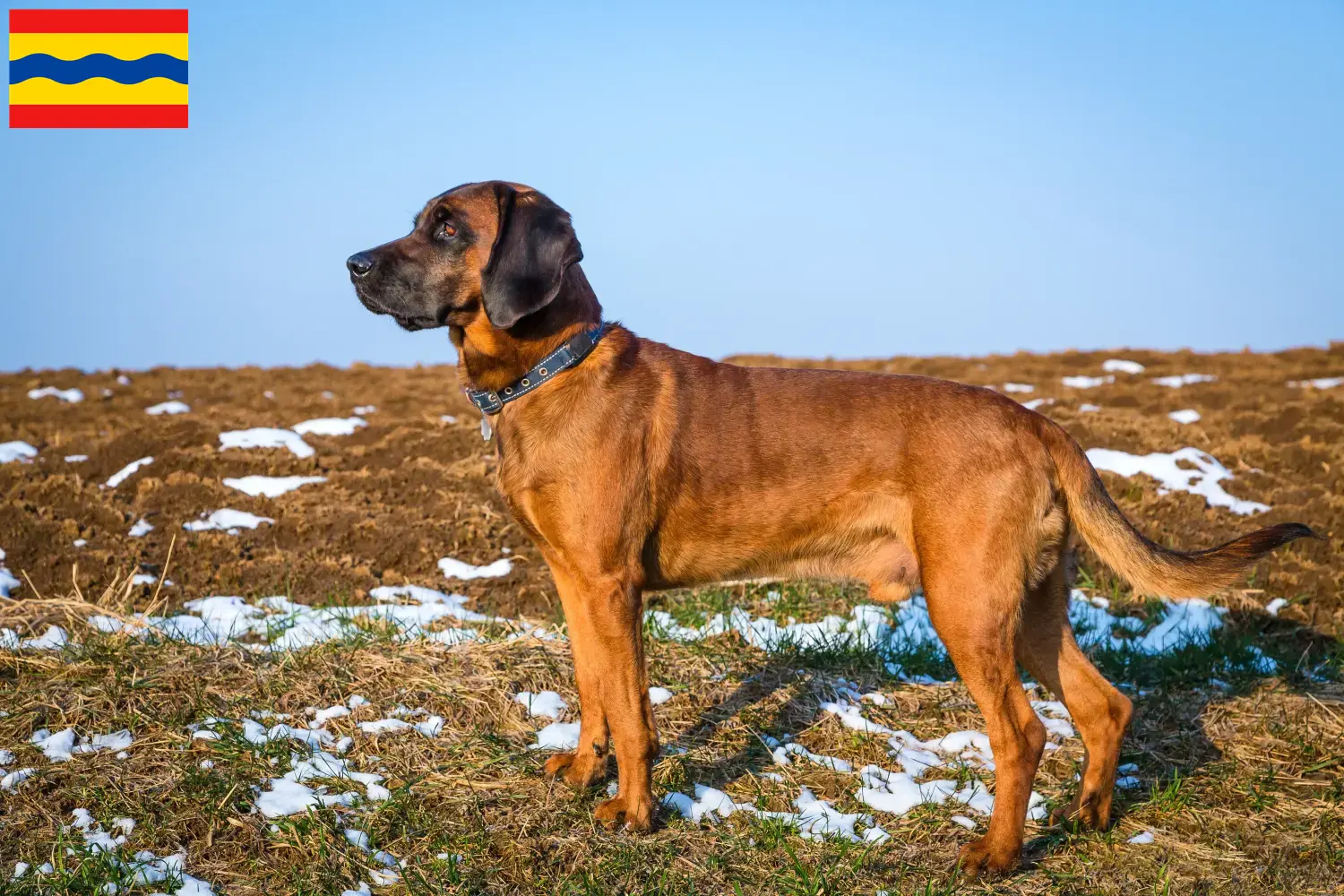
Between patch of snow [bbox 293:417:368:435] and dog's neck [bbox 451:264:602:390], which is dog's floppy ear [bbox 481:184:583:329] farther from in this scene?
patch of snow [bbox 293:417:368:435]

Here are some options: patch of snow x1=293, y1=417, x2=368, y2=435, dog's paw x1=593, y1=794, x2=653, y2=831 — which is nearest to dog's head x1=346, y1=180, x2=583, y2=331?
dog's paw x1=593, y1=794, x2=653, y2=831

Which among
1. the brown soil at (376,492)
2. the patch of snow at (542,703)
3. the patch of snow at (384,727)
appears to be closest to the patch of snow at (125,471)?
the brown soil at (376,492)

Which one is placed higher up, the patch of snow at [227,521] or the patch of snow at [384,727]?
the patch of snow at [227,521]

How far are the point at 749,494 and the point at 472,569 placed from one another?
4029mm

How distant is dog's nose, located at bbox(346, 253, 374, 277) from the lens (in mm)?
4410

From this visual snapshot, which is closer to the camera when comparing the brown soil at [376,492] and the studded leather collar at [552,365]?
the studded leather collar at [552,365]

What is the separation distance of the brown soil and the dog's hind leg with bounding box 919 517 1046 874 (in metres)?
3.52

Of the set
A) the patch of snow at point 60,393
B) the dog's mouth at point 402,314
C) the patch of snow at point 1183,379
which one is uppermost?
the dog's mouth at point 402,314

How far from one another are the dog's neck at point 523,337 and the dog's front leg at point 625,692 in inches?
38.9

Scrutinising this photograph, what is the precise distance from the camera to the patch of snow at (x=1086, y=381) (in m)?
15.3

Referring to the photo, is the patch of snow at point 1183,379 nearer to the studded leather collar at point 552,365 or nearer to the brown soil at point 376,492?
the brown soil at point 376,492

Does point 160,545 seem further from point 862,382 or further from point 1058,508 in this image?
point 1058,508

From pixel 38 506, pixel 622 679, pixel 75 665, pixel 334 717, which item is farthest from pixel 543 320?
pixel 38 506

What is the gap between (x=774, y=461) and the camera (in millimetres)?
4500
